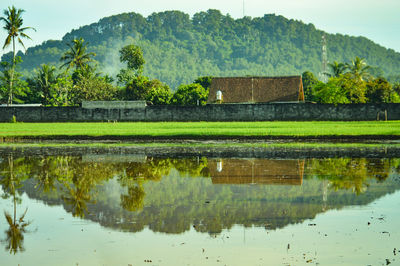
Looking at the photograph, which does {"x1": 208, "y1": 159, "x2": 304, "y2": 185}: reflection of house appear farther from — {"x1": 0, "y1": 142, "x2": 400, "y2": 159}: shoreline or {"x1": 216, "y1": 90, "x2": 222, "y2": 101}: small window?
{"x1": 216, "y1": 90, "x2": 222, "y2": 101}: small window

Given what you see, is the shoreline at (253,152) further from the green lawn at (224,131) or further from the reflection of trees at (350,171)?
the green lawn at (224,131)

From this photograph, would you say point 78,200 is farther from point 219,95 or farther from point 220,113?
point 219,95

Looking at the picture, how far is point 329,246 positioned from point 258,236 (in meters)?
0.97

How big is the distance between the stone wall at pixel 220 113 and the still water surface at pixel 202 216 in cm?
3851

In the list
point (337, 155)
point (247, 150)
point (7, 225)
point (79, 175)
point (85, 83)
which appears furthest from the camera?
point (85, 83)

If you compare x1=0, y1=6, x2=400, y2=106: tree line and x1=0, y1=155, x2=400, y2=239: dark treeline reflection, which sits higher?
x1=0, y1=6, x2=400, y2=106: tree line

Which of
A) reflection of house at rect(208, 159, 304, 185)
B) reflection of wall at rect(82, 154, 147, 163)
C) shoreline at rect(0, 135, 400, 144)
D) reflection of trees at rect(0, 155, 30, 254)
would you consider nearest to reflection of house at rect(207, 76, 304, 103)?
shoreline at rect(0, 135, 400, 144)

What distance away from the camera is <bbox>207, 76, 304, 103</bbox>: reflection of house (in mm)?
73375

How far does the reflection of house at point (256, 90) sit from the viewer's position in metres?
73.4

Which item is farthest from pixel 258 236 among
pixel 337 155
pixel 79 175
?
pixel 337 155

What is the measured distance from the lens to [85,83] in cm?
8288

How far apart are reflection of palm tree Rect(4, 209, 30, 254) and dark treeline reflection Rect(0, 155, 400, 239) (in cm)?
1

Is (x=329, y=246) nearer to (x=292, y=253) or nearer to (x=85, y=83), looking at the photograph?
(x=292, y=253)

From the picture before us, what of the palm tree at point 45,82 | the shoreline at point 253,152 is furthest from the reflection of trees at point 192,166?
the palm tree at point 45,82
